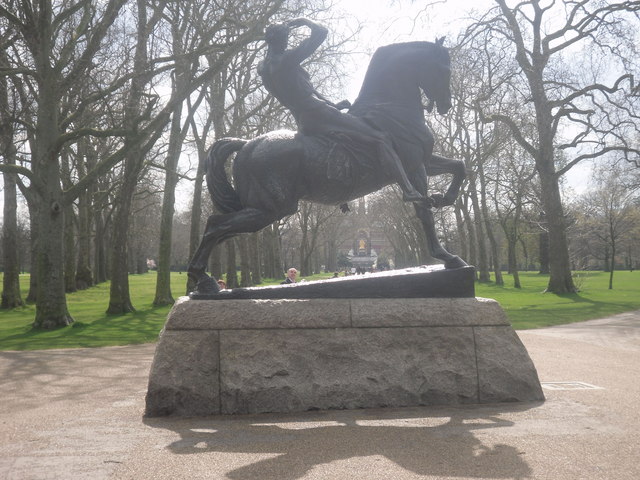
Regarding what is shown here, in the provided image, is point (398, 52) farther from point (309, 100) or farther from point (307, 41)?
point (309, 100)

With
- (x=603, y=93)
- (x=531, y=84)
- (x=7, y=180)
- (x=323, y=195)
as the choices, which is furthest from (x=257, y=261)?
(x=323, y=195)

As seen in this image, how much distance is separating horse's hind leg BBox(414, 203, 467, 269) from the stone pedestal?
0.56 metres

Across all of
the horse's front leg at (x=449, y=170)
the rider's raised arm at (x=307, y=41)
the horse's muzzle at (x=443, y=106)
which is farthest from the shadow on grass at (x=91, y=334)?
the horse's muzzle at (x=443, y=106)

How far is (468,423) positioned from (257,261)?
101 ft

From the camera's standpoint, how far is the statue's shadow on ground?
140 inches

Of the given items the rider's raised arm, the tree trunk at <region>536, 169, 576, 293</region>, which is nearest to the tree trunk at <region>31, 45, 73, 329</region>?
the rider's raised arm

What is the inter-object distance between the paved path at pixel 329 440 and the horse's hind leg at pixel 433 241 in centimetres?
161

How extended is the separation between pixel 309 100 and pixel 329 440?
366cm

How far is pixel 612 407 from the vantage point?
202 inches

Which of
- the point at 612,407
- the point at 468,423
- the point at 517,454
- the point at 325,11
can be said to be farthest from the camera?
the point at 325,11

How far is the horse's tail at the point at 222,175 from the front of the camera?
6070 millimetres

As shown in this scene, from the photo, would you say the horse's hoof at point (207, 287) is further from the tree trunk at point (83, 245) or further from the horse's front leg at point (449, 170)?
the tree trunk at point (83, 245)

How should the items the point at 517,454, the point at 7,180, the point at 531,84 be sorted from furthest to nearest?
the point at 531,84 < the point at 7,180 < the point at 517,454

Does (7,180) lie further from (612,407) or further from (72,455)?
(612,407)
